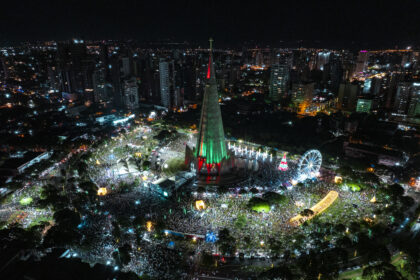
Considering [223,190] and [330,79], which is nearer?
[223,190]

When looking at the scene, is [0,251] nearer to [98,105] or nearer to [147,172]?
[147,172]

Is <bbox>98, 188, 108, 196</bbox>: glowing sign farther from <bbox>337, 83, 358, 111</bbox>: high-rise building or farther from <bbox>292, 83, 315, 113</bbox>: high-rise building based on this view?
<bbox>337, 83, 358, 111</bbox>: high-rise building

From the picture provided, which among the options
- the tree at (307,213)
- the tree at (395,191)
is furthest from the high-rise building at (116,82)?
the tree at (395,191)

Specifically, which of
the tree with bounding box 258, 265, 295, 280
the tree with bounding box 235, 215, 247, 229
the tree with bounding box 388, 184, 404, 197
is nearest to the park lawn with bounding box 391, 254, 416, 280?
the tree with bounding box 388, 184, 404, 197

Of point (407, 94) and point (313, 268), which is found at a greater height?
point (407, 94)

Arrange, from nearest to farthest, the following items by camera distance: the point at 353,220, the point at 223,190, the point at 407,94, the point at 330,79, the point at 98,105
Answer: the point at 353,220, the point at 223,190, the point at 407,94, the point at 98,105, the point at 330,79

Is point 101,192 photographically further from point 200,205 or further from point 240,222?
point 240,222

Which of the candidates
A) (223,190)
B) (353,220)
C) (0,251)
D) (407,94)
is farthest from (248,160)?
(407,94)
